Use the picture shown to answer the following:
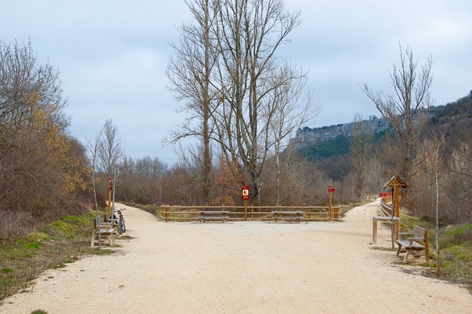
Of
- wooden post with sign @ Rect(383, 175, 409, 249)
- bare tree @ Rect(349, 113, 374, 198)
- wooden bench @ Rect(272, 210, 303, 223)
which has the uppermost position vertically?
bare tree @ Rect(349, 113, 374, 198)

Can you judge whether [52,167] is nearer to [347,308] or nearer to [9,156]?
[9,156]

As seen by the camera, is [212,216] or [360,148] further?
[360,148]

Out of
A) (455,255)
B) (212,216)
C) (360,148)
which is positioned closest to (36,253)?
(455,255)

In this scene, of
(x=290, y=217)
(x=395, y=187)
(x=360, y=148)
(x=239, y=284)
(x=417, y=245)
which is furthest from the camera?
(x=360, y=148)

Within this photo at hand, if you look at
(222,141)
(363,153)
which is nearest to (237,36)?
(222,141)

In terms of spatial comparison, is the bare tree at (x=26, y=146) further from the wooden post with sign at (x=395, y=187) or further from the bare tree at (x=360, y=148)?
the bare tree at (x=360, y=148)

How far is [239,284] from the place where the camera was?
8.79 m

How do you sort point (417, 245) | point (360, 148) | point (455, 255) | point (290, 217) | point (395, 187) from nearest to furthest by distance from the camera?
point (417, 245), point (455, 255), point (395, 187), point (290, 217), point (360, 148)

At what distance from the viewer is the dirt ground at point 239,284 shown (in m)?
A: 7.06

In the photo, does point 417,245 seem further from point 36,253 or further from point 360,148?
point 360,148

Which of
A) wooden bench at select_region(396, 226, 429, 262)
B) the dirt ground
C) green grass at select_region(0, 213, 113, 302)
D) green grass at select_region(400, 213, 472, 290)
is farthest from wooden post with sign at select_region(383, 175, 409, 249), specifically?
green grass at select_region(0, 213, 113, 302)

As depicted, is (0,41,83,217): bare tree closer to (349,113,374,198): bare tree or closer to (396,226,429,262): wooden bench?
(396,226,429,262): wooden bench

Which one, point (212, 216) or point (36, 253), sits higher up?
point (212, 216)

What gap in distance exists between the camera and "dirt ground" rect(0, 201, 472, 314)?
7059 millimetres
